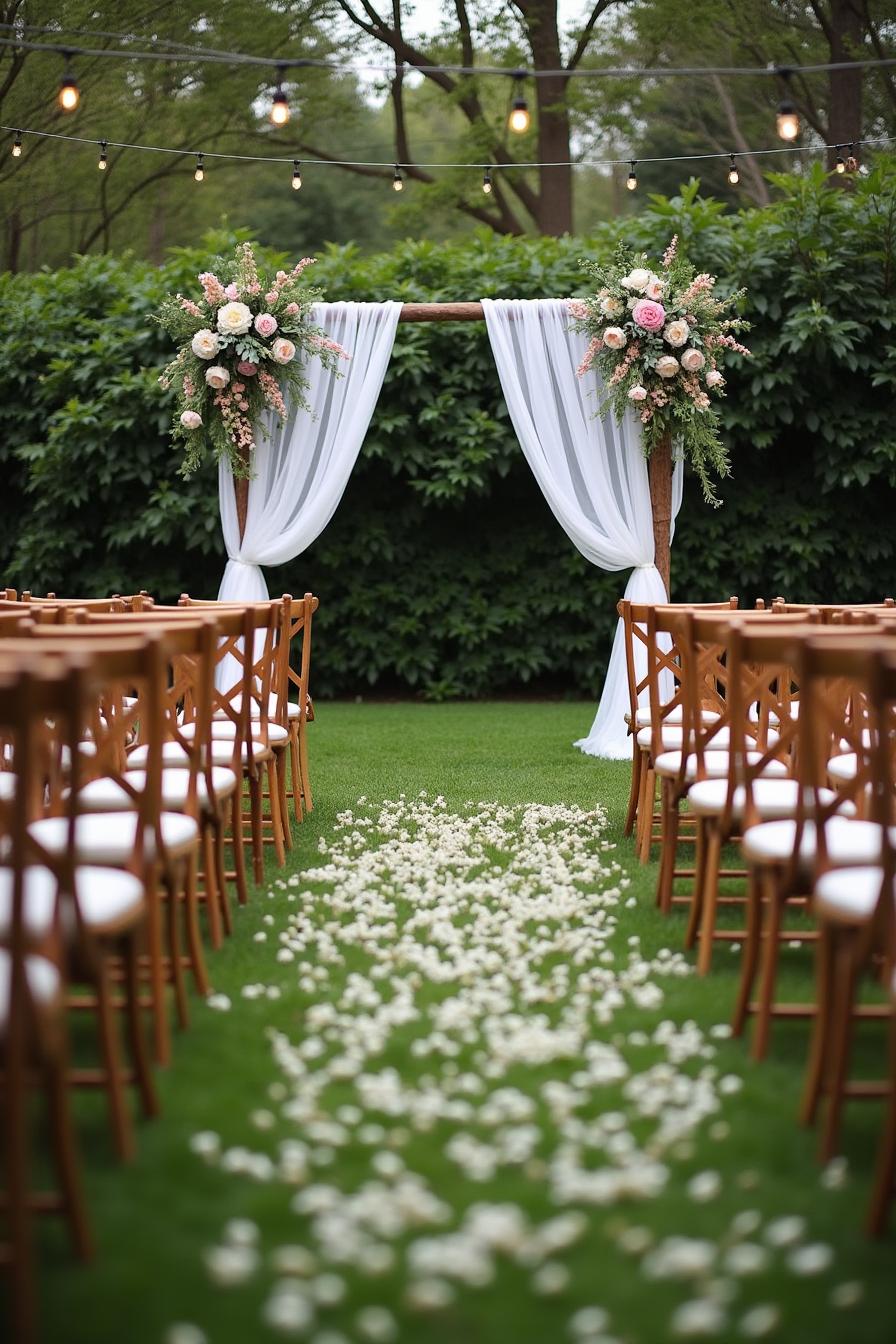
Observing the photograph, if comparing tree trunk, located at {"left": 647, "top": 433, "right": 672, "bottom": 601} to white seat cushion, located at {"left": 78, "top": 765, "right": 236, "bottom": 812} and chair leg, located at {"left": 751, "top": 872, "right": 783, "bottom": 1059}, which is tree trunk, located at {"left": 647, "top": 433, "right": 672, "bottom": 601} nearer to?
white seat cushion, located at {"left": 78, "top": 765, "right": 236, "bottom": 812}

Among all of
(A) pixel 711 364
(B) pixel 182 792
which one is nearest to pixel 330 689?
(A) pixel 711 364

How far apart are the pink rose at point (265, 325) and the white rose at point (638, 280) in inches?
78.1

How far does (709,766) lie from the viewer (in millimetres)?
4051

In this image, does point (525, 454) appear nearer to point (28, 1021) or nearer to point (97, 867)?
point (97, 867)

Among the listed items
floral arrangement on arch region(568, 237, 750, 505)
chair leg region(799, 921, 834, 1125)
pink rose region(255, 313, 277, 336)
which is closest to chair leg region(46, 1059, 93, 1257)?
chair leg region(799, 921, 834, 1125)

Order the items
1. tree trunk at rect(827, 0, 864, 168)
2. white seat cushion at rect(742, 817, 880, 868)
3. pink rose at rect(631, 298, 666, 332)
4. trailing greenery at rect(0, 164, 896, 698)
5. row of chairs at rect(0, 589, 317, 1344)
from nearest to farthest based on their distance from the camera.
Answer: row of chairs at rect(0, 589, 317, 1344) < white seat cushion at rect(742, 817, 880, 868) < pink rose at rect(631, 298, 666, 332) < trailing greenery at rect(0, 164, 896, 698) < tree trunk at rect(827, 0, 864, 168)

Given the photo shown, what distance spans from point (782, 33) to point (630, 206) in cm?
860

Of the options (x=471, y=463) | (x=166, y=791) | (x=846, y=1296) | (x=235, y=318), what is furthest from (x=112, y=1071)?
(x=471, y=463)

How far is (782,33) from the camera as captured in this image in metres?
13.8

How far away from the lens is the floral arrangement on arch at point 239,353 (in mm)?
7586

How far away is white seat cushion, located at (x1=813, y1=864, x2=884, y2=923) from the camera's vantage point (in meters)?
2.38

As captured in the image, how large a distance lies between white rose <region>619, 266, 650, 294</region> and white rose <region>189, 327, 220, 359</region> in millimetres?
2326

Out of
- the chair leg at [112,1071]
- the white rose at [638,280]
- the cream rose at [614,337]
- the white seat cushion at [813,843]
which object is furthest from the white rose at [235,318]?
the chair leg at [112,1071]

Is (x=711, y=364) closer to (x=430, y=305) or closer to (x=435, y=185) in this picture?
(x=430, y=305)
